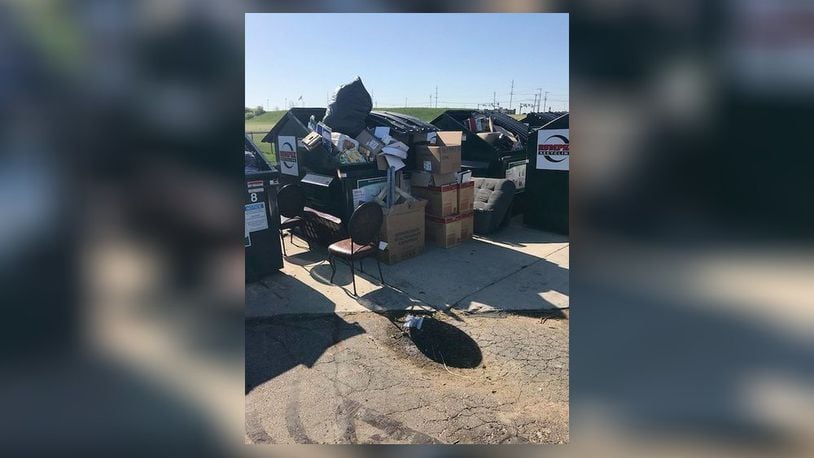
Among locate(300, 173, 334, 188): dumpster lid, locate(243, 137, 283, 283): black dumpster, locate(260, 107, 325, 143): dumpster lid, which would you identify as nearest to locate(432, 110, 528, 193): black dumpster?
locate(260, 107, 325, 143): dumpster lid

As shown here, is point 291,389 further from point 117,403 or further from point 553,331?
point 553,331

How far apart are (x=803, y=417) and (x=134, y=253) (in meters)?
2.43

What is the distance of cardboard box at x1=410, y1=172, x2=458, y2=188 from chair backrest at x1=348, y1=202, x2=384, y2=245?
5.23 feet

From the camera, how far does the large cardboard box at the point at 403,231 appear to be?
5562 mm

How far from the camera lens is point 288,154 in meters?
6.69

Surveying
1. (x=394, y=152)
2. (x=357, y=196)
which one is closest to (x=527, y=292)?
(x=357, y=196)

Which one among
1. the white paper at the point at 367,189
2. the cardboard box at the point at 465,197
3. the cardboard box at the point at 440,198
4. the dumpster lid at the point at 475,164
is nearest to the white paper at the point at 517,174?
the dumpster lid at the point at 475,164

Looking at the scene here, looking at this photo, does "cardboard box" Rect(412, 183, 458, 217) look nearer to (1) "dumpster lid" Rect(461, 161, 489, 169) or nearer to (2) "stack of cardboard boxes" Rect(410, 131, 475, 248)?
(2) "stack of cardboard boxes" Rect(410, 131, 475, 248)

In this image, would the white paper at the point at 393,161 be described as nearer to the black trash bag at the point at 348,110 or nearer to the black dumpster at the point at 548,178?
the black trash bag at the point at 348,110

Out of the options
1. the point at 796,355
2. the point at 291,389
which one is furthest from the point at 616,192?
the point at 291,389

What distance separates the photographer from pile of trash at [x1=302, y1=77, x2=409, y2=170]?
588cm

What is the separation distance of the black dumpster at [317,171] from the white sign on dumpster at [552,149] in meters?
2.50

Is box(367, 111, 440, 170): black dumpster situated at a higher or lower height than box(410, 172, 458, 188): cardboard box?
higher

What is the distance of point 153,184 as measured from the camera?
5.28 ft
